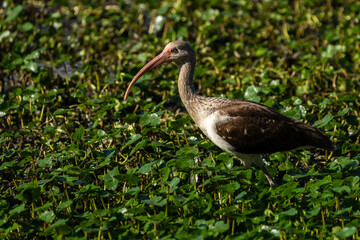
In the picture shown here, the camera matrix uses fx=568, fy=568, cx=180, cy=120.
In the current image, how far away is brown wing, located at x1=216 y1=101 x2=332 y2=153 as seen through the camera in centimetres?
520

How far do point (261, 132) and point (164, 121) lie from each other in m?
1.84

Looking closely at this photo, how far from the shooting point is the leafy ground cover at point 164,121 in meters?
4.61

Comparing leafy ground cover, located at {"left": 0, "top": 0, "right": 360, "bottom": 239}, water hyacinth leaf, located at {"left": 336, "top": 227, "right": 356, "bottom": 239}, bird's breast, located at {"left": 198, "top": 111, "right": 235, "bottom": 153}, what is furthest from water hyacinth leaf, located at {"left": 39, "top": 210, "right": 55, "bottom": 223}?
water hyacinth leaf, located at {"left": 336, "top": 227, "right": 356, "bottom": 239}

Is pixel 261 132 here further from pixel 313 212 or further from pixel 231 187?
pixel 313 212

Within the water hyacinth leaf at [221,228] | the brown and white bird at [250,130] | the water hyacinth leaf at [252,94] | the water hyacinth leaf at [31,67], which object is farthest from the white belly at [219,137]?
the water hyacinth leaf at [31,67]

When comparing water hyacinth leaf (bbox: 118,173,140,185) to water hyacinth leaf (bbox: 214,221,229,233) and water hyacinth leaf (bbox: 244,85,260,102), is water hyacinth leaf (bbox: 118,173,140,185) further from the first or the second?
water hyacinth leaf (bbox: 244,85,260,102)

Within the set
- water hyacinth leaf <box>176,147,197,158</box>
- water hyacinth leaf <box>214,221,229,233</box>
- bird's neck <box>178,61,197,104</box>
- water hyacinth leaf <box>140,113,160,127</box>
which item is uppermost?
bird's neck <box>178,61,197,104</box>

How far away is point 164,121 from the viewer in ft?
22.4

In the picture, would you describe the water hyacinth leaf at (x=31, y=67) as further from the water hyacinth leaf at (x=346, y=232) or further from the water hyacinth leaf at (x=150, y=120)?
the water hyacinth leaf at (x=346, y=232)

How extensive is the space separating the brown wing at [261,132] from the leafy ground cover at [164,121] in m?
0.25

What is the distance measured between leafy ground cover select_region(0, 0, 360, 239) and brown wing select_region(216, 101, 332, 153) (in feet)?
0.81

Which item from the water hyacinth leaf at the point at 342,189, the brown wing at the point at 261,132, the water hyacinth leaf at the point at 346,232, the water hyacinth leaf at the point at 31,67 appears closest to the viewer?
the water hyacinth leaf at the point at 346,232

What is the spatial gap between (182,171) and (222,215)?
0.65 meters

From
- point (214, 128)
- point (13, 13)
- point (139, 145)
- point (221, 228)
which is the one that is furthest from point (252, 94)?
point (13, 13)
